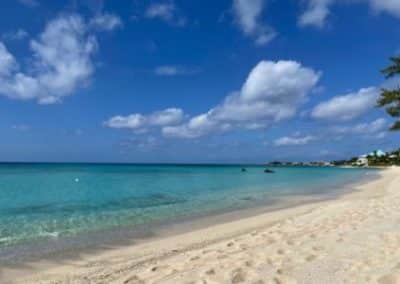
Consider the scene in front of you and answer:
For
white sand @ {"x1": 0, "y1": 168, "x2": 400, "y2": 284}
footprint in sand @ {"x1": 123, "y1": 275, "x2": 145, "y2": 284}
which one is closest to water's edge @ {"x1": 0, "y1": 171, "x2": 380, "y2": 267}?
white sand @ {"x1": 0, "y1": 168, "x2": 400, "y2": 284}

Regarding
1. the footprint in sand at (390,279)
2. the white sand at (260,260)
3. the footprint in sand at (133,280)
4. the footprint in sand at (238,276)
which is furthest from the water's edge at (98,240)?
the footprint in sand at (390,279)

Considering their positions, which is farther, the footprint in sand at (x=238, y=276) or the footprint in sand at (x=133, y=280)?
the footprint in sand at (x=133, y=280)

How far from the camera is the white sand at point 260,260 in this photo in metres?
4.42

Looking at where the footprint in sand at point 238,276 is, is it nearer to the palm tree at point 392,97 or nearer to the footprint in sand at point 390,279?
the footprint in sand at point 390,279

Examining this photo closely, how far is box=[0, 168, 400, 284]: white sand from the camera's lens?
14.5ft

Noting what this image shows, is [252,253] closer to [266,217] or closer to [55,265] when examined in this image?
[55,265]

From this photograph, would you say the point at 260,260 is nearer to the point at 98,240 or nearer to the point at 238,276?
the point at 238,276

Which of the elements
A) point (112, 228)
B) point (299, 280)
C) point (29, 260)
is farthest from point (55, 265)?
point (299, 280)

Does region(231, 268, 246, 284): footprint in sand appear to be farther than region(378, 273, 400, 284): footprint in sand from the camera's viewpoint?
Yes

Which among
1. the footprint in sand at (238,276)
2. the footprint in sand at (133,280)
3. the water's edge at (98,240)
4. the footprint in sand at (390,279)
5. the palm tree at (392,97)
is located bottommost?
the water's edge at (98,240)

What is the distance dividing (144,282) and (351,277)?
2.84 m

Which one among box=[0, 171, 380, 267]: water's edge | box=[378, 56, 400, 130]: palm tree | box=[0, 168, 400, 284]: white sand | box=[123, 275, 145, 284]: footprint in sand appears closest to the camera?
box=[0, 168, 400, 284]: white sand

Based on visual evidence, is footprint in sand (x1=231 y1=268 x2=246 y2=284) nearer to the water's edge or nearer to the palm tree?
the water's edge

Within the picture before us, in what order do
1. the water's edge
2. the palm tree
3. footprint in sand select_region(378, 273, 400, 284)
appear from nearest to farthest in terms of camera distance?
footprint in sand select_region(378, 273, 400, 284)
the water's edge
the palm tree
